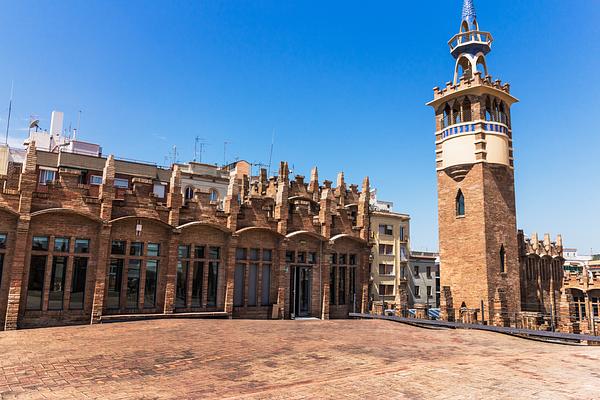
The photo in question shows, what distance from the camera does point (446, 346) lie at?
57.9 ft

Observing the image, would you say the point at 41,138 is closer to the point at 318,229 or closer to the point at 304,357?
the point at 318,229

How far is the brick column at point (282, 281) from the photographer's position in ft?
85.5

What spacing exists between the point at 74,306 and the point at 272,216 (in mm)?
11795

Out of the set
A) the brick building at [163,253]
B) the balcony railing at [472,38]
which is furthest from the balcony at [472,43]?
the brick building at [163,253]

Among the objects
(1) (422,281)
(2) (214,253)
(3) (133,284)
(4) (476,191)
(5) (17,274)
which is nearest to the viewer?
(5) (17,274)

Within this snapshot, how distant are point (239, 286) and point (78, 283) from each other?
27.6ft

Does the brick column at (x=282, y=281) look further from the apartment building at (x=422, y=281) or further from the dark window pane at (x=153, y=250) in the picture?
the apartment building at (x=422, y=281)

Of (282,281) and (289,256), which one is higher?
(289,256)

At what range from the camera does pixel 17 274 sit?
18.8m

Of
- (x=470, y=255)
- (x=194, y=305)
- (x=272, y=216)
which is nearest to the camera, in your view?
(x=194, y=305)

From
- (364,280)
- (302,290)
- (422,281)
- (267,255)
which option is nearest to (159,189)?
(267,255)

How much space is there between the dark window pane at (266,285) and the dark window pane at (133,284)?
284 inches

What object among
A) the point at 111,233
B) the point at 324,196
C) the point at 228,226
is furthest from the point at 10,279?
the point at 324,196

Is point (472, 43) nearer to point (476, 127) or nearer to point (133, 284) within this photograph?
point (476, 127)
